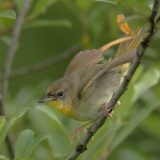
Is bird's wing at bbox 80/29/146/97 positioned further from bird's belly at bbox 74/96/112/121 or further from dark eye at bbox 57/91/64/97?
dark eye at bbox 57/91/64/97

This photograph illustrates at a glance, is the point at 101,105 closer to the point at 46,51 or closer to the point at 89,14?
the point at 89,14

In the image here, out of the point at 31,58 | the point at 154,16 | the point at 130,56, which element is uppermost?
the point at 154,16

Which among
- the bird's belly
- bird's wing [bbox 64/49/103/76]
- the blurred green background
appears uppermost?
bird's wing [bbox 64/49/103/76]

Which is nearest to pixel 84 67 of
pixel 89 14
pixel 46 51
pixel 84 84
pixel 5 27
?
pixel 84 84

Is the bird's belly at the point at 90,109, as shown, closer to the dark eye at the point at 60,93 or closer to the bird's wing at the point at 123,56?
the bird's wing at the point at 123,56

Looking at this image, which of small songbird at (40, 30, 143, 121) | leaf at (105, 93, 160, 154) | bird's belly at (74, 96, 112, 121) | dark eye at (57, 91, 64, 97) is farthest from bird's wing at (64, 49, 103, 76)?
leaf at (105, 93, 160, 154)

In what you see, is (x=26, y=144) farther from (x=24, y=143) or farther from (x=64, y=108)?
(x=64, y=108)

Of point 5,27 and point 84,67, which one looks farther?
point 5,27

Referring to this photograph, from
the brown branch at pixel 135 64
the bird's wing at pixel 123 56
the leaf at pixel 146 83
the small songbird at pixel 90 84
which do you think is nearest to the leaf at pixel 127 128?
the leaf at pixel 146 83
